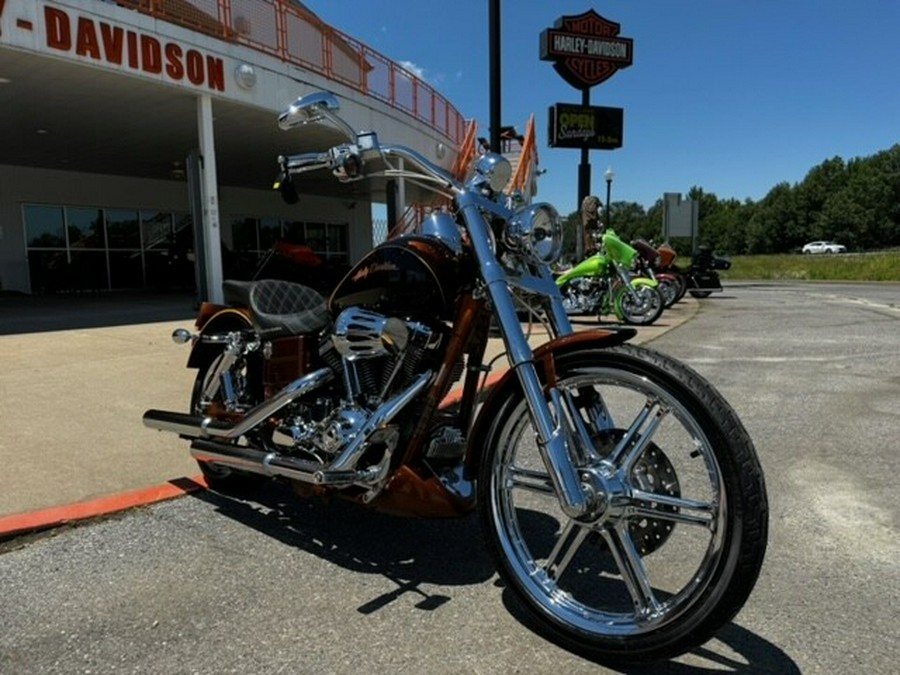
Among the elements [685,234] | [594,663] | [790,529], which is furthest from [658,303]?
[685,234]

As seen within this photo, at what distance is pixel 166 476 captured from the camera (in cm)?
388

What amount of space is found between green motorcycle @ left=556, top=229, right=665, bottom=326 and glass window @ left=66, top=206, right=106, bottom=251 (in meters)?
14.0

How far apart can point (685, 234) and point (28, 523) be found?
77.1ft

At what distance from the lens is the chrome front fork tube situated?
215cm

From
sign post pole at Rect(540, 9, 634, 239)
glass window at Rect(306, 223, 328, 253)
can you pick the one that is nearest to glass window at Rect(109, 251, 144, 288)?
glass window at Rect(306, 223, 328, 253)

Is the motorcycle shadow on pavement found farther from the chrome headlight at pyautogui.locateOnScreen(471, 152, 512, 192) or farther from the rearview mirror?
the rearview mirror

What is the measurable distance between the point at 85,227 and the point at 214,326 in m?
17.6

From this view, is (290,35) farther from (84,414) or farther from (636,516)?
(636,516)

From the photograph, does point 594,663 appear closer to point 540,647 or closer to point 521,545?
point 540,647

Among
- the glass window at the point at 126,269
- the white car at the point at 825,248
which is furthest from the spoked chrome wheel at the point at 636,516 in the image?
the white car at the point at 825,248

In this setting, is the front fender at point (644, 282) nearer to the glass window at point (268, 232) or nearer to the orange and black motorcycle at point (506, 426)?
the orange and black motorcycle at point (506, 426)

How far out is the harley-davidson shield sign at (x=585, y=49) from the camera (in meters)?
20.5

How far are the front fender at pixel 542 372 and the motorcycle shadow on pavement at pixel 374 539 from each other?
0.57 m

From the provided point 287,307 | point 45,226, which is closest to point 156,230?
point 45,226
